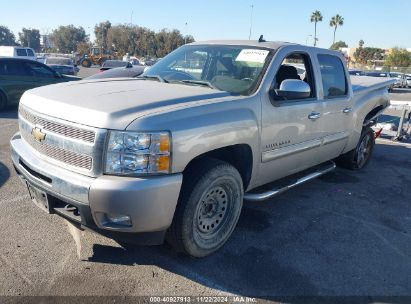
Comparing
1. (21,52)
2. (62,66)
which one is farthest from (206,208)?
(21,52)

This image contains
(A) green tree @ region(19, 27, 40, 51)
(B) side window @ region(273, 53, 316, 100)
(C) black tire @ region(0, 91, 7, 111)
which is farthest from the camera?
(A) green tree @ region(19, 27, 40, 51)

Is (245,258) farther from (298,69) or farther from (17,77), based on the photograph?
(17,77)

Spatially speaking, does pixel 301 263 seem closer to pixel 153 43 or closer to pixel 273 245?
pixel 273 245

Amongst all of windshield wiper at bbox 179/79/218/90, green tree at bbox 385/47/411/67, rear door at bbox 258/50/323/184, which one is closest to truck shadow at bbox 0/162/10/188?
windshield wiper at bbox 179/79/218/90

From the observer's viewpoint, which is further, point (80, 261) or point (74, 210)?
point (80, 261)

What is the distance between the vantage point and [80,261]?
3.38 meters

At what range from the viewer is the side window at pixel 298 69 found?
4.43m

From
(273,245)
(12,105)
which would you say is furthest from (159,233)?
(12,105)

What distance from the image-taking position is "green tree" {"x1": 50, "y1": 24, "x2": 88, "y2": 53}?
11069 cm

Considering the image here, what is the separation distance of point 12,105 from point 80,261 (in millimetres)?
9627

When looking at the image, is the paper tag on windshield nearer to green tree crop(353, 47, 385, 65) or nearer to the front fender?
the front fender

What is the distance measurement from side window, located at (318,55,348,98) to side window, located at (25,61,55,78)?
9602 mm

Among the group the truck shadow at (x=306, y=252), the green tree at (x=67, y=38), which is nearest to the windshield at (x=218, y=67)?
the truck shadow at (x=306, y=252)

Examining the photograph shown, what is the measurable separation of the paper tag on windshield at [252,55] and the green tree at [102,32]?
90571 mm
